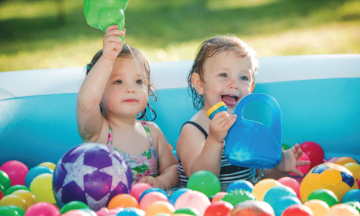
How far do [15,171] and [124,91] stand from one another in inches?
25.8

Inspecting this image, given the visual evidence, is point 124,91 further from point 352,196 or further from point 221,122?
point 352,196

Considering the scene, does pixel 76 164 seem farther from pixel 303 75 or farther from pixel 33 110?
pixel 303 75

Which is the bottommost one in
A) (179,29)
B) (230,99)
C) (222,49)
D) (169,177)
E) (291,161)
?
(169,177)

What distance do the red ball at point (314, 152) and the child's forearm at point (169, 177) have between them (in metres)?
0.71

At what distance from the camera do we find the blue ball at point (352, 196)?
4.78ft

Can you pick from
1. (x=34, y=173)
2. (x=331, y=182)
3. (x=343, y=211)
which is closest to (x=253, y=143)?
(x=331, y=182)

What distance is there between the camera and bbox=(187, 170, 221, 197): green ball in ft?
5.45

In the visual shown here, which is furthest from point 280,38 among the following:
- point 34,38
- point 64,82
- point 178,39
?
point 64,82

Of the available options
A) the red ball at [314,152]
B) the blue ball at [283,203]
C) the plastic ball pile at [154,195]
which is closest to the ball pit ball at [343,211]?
the plastic ball pile at [154,195]

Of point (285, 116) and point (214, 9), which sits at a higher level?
point (214, 9)

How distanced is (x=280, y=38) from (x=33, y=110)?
425 centimetres

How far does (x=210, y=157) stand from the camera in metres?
1.81

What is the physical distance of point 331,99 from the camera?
257 cm

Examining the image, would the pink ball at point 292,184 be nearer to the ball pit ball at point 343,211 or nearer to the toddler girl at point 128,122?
the ball pit ball at point 343,211
